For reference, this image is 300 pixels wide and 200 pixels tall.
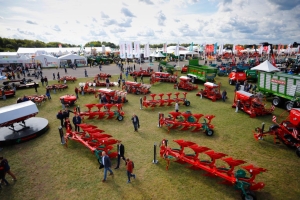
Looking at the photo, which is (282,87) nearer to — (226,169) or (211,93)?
(211,93)

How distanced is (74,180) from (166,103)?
10.0 m

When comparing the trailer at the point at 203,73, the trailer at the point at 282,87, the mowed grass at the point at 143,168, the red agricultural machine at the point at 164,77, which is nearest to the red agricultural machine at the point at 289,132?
the mowed grass at the point at 143,168

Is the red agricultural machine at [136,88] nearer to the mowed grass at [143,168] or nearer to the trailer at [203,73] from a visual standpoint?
the mowed grass at [143,168]

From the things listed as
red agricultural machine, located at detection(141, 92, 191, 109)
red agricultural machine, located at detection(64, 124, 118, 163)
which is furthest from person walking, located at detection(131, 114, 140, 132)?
red agricultural machine, located at detection(141, 92, 191, 109)

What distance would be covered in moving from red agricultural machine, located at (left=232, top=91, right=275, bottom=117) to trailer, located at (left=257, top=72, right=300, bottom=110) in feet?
6.63

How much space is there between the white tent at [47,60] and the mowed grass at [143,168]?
31.4 m

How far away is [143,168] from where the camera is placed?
7602 mm

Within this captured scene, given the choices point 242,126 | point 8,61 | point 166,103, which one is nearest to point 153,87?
point 166,103

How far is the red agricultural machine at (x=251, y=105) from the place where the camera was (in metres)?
12.7

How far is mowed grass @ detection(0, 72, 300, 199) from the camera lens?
6.37 meters

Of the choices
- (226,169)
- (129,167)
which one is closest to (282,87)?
(226,169)

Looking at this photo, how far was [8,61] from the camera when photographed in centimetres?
3619

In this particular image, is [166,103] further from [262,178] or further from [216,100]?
[262,178]

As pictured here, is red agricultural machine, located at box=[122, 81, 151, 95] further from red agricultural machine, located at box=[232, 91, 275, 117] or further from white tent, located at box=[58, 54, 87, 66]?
white tent, located at box=[58, 54, 87, 66]
